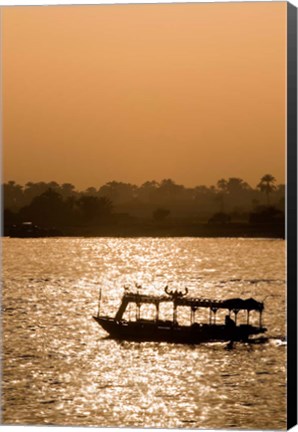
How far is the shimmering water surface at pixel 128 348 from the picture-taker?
496 inches

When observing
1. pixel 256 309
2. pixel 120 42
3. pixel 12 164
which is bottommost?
pixel 256 309

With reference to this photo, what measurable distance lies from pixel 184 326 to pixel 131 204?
1.04m

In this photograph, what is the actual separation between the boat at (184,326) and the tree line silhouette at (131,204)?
24.1 inches

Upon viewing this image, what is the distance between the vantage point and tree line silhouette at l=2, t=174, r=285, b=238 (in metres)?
12.7

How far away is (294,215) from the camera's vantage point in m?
12.6

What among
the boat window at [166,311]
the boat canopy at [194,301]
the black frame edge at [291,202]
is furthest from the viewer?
the boat window at [166,311]

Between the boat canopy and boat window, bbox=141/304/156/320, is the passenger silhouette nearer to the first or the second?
the boat canopy

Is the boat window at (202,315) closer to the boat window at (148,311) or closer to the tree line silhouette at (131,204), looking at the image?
the boat window at (148,311)

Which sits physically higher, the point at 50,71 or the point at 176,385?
the point at 50,71

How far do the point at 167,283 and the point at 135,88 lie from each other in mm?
1511

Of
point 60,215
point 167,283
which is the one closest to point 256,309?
point 167,283

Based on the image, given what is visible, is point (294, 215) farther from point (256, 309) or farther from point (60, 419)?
point (60, 419)

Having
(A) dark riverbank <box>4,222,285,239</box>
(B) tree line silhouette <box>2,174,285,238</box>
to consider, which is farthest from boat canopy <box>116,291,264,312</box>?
(B) tree line silhouette <box>2,174,285,238</box>

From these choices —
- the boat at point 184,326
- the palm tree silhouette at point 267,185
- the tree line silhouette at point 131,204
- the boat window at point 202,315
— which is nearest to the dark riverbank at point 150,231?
the tree line silhouette at point 131,204
